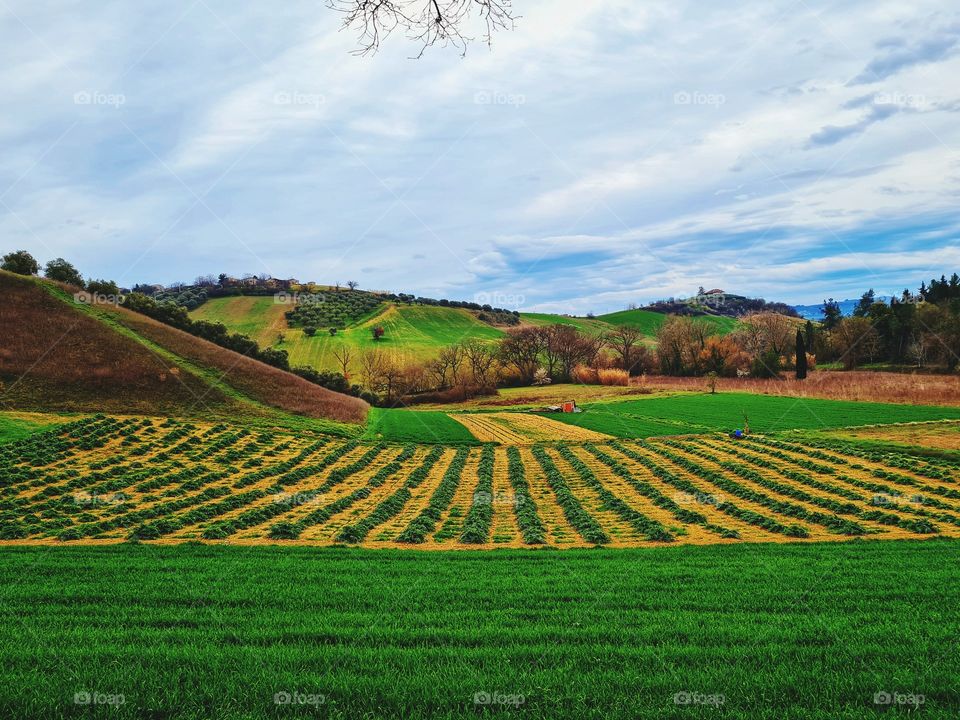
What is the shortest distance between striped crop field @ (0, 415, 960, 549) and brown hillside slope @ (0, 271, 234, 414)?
16.9ft

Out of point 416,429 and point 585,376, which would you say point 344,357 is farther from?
point 416,429

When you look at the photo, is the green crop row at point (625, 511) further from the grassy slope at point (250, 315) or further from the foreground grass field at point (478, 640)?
the grassy slope at point (250, 315)

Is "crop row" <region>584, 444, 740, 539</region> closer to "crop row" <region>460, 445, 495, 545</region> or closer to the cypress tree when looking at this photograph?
"crop row" <region>460, 445, 495, 545</region>

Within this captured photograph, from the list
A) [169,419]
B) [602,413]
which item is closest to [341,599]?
[169,419]

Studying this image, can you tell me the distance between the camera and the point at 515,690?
6.67m

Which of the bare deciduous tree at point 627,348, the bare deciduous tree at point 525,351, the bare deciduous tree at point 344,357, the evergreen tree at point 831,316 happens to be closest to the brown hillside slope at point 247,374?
the bare deciduous tree at point 344,357

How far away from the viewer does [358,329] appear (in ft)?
461

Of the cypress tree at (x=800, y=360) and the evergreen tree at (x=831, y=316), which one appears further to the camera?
the evergreen tree at (x=831, y=316)

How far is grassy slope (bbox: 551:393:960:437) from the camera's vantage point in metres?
57.2

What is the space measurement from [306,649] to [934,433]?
5562 centimetres

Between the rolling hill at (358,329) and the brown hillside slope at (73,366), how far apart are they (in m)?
50.8

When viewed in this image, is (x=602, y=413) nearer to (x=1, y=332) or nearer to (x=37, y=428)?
(x=37, y=428)

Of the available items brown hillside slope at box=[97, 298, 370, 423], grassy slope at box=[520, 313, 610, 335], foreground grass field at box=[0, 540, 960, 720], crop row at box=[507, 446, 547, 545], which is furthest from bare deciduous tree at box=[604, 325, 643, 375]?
foreground grass field at box=[0, 540, 960, 720]

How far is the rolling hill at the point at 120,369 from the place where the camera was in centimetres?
5034
